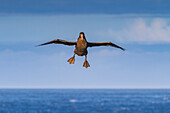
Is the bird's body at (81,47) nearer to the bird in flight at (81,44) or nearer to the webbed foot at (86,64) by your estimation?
the bird in flight at (81,44)

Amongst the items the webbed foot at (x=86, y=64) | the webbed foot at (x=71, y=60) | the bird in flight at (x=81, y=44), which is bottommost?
the webbed foot at (x=86, y=64)

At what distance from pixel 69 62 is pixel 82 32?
306 cm

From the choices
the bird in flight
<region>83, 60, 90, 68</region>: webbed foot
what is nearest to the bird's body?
the bird in flight

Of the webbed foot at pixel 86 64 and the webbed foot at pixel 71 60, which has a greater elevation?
the webbed foot at pixel 71 60

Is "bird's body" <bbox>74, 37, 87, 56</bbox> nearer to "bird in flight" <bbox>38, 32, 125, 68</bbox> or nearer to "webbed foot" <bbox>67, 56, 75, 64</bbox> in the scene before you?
"bird in flight" <bbox>38, 32, 125, 68</bbox>

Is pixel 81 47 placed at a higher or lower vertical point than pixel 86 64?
higher

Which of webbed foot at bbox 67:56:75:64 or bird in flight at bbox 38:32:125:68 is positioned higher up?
bird in flight at bbox 38:32:125:68

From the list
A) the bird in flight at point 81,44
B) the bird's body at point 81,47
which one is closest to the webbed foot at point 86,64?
the bird in flight at point 81,44

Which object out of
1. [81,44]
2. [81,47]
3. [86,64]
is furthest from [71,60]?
[81,44]

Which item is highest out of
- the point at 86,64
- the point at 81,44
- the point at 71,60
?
the point at 81,44

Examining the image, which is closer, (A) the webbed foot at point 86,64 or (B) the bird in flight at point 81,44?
(B) the bird in flight at point 81,44

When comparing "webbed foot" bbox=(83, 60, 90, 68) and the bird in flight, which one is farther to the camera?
"webbed foot" bbox=(83, 60, 90, 68)

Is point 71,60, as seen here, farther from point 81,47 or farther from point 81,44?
point 81,44

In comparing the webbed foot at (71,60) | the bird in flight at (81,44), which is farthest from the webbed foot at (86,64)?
the webbed foot at (71,60)
